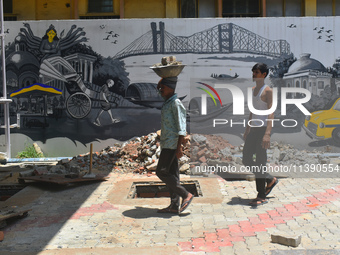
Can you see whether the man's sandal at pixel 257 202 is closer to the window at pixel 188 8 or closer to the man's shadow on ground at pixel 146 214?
the man's shadow on ground at pixel 146 214

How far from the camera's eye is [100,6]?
16203 mm

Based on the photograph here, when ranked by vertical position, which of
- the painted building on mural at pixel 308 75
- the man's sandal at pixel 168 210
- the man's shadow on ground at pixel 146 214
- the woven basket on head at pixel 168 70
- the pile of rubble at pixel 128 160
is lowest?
the man's shadow on ground at pixel 146 214

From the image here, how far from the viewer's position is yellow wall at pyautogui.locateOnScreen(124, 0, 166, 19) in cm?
1609

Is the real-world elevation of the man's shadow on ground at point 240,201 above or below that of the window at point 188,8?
below

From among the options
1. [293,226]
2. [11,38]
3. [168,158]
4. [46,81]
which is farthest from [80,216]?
[11,38]

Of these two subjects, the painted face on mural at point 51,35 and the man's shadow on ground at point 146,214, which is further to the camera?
the painted face on mural at point 51,35

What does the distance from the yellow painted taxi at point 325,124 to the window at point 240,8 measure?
17.0 feet

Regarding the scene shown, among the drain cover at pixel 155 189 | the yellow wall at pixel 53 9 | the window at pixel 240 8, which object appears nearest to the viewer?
the drain cover at pixel 155 189

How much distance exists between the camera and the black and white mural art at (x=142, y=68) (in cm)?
1274

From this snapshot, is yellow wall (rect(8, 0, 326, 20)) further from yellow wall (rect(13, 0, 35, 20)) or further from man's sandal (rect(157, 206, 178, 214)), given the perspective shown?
man's sandal (rect(157, 206, 178, 214))

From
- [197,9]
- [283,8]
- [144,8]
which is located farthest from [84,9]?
[283,8]

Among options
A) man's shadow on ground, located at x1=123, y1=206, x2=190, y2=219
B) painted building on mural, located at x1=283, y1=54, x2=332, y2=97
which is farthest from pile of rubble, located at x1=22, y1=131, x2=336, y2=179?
man's shadow on ground, located at x1=123, y1=206, x2=190, y2=219

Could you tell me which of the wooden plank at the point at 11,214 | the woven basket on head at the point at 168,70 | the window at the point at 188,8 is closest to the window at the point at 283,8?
the window at the point at 188,8

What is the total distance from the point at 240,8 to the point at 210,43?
4.22 metres
